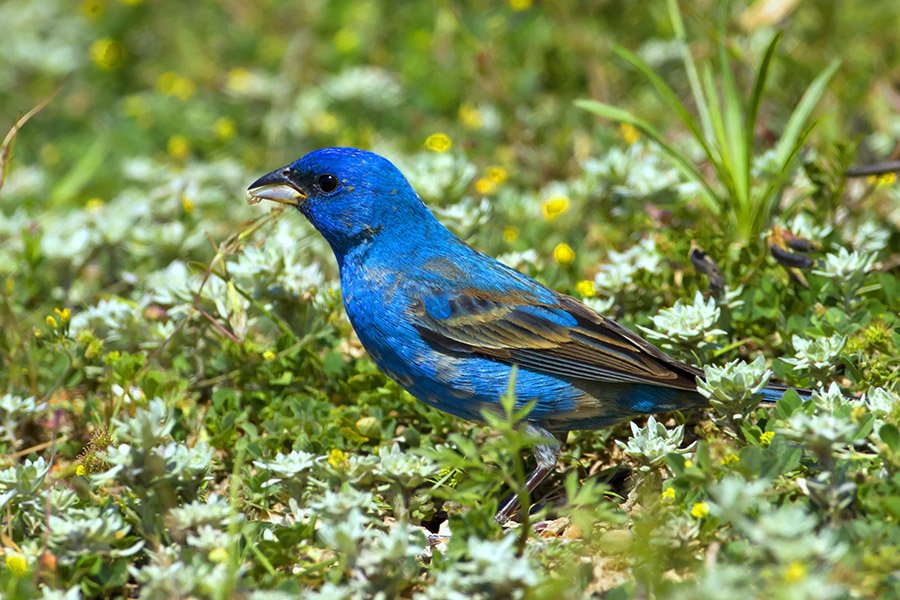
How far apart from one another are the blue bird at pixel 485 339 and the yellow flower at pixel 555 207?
105 centimetres

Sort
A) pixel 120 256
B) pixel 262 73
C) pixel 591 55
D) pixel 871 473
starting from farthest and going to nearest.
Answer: pixel 262 73 → pixel 591 55 → pixel 120 256 → pixel 871 473

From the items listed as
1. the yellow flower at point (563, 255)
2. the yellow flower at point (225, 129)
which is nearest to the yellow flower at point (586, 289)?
the yellow flower at point (563, 255)

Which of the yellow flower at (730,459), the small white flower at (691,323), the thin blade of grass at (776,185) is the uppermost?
the thin blade of grass at (776,185)

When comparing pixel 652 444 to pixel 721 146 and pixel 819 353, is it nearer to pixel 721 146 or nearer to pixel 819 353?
pixel 819 353

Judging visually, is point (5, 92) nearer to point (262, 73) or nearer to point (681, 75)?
point (262, 73)

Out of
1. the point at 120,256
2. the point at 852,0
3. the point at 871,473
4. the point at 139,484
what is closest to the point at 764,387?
the point at 871,473

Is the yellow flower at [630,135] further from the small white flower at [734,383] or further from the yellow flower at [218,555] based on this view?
the yellow flower at [218,555]

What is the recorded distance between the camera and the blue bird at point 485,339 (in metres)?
3.62

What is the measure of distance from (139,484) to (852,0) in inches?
198

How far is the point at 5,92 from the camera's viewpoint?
7.30m

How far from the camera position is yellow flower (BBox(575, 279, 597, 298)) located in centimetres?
424

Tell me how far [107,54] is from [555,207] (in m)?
3.96

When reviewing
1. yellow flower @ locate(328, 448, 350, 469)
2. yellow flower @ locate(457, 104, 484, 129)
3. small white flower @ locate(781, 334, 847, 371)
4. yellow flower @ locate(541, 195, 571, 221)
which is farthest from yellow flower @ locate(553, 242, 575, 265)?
yellow flower @ locate(457, 104, 484, 129)

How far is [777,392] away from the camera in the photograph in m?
3.50
